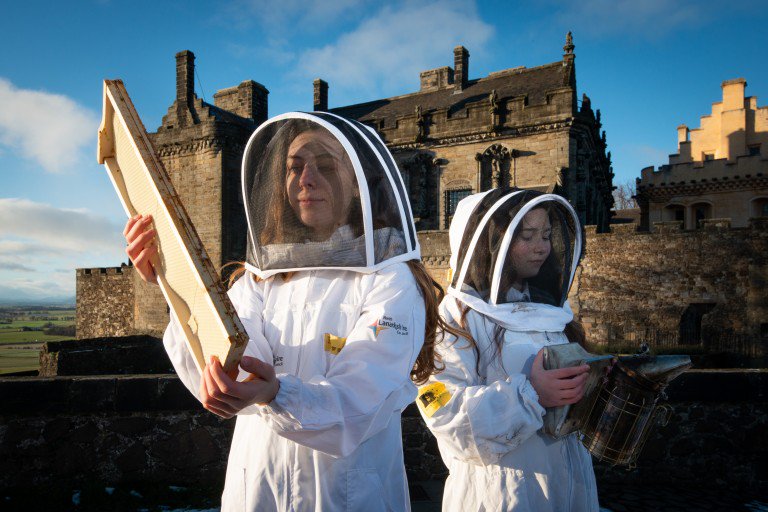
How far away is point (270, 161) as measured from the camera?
219 cm

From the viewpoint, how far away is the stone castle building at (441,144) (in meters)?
22.0

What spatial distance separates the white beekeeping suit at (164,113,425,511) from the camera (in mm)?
1619

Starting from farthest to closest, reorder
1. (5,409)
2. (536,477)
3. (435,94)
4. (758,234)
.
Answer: (435,94) < (758,234) < (5,409) < (536,477)

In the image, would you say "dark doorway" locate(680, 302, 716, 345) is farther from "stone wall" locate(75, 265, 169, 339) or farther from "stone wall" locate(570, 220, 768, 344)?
"stone wall" locate(75, 265, 169, 339)

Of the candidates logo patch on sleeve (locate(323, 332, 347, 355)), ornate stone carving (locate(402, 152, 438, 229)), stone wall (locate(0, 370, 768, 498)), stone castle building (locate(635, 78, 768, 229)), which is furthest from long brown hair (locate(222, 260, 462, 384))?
stone castle building (locate(635, 78, 768, 229))

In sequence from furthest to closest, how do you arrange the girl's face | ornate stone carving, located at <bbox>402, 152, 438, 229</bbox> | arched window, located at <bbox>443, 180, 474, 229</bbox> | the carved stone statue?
ornate stone carving, located at <bbox>402, 152, 438, 229</bbox>
arched window, located at <bbox>443, 180, 474, 229</bbox>
the carved stone statue
the girl's face

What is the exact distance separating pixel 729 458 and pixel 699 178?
101 ft

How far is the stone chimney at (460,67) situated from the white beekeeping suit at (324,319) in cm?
2641

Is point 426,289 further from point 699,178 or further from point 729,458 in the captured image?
point 699,178

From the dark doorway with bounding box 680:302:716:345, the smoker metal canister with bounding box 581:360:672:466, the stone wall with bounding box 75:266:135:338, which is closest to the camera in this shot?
the smoker metal canister with bounding box 581:360:672:466

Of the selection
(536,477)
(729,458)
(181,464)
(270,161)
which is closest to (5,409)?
(181,464)

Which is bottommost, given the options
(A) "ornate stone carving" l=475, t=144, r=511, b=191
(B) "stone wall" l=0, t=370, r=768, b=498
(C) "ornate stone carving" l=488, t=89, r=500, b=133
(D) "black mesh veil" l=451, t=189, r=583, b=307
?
(B) "stone wall" l=0, t=370, r=768, b=498

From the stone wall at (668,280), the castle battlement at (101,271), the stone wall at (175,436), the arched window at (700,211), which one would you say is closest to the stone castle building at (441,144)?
the castle battlement at (101,271)

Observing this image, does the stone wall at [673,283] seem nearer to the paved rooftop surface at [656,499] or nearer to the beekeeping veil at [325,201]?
the paved rooftop surface at [656,499]
